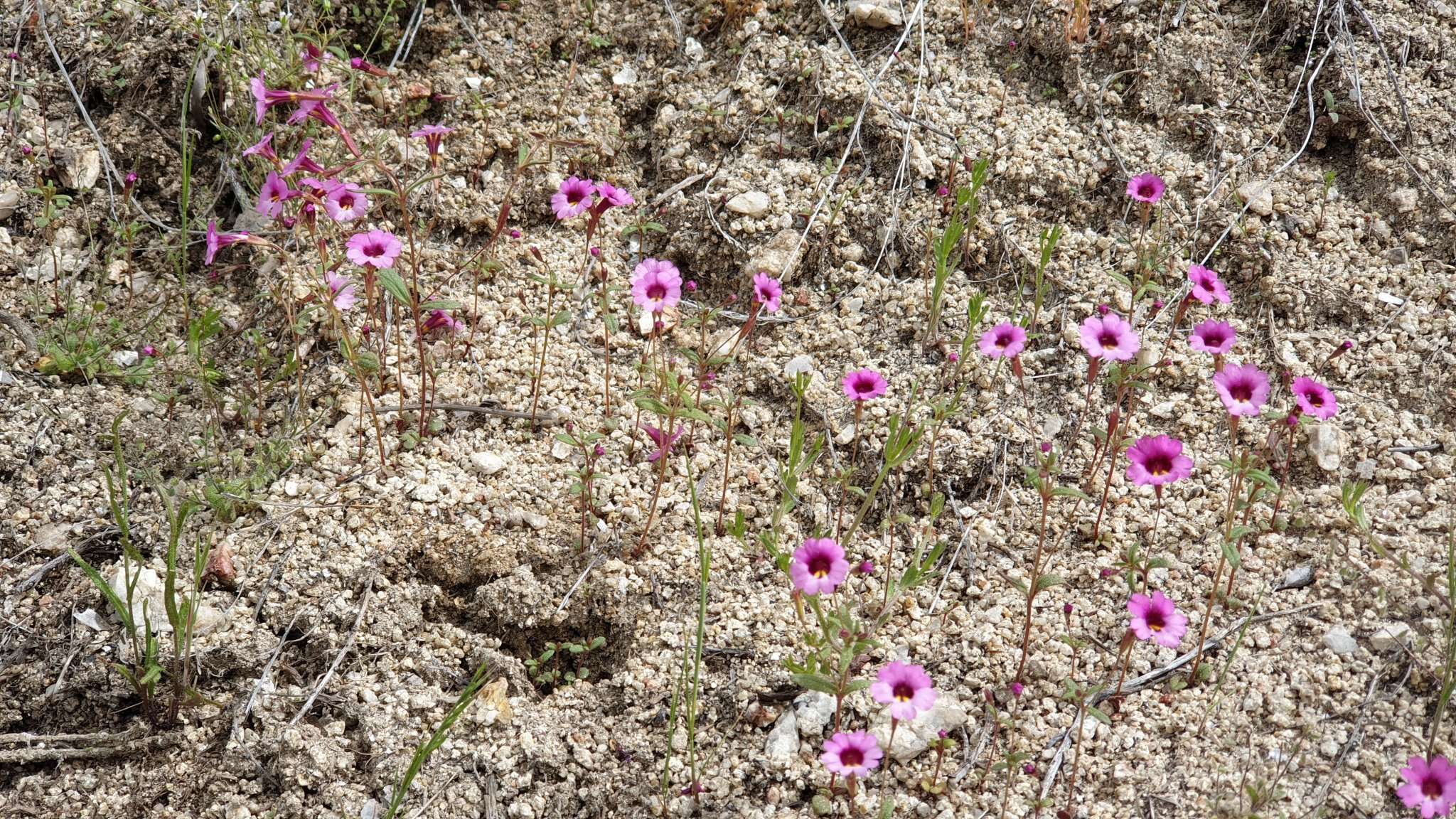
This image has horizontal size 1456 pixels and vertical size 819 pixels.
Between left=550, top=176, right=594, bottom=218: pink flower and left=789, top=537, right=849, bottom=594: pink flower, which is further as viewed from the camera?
left=550, top=176, right=594, bottom=218: pink flower

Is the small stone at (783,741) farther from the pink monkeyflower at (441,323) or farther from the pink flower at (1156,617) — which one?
the pink monkeyflower at (441,323)

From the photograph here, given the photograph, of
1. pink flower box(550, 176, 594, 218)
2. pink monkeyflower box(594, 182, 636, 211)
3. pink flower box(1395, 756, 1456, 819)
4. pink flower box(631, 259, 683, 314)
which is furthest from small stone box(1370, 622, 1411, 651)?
pink flower box(550, 176, 594, 218)

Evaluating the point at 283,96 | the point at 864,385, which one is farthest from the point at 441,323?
the point at 864,385

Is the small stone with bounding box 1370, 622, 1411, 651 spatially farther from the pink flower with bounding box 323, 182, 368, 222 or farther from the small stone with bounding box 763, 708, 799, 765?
the pink flower with bounding box 323, 182, 368, 222

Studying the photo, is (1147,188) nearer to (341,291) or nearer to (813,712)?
(813,712)

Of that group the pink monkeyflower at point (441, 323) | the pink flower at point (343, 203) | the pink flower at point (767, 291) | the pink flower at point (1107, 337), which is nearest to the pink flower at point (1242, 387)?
the pink flower at point (1107, 337)

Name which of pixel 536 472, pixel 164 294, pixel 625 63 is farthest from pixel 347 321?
pixel 625 63

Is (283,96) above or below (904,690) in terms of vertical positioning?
above

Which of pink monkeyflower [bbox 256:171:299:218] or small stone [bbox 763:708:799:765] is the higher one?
pink monkeyflower [bbox 256:171:299:218]
